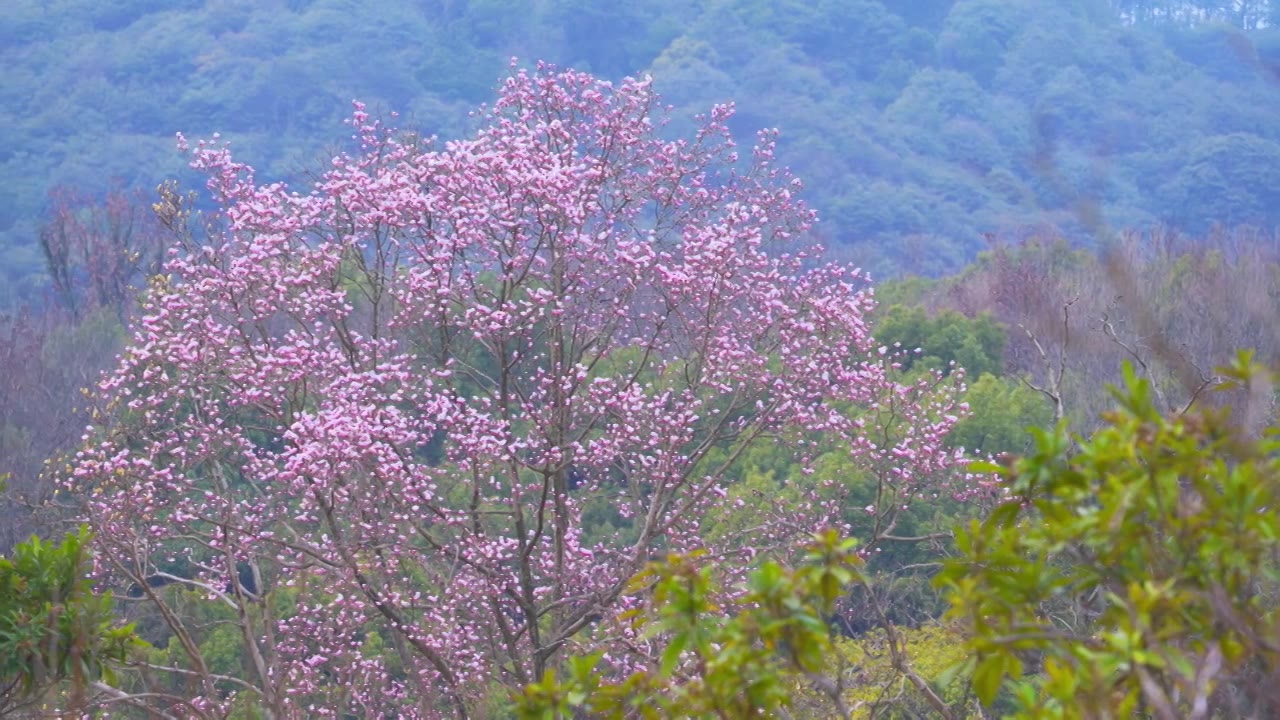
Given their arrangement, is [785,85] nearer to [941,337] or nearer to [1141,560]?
[941,337]

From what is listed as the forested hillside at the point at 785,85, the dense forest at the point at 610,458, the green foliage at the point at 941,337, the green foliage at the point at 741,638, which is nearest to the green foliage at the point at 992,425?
the dense forest at the point at 610,458

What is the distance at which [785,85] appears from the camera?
246 ft

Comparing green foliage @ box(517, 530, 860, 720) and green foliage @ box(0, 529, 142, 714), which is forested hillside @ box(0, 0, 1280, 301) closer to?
green foliage @ box(0, 529, 142, 714)

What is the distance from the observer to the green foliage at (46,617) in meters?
5.31

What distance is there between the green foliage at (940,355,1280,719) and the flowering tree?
17.6 ft

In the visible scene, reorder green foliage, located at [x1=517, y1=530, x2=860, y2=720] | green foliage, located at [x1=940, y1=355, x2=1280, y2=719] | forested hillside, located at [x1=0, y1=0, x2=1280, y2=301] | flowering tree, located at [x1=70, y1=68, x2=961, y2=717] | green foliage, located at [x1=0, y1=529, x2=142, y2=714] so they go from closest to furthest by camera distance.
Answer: green foliage, located at [x1=940, y1=355, x2=1280, y2=719] < green foliage, located at [x1=517, y1=530, x2=860, y2=720] < green foliage, located at [x1=0, y1=529, x2=142, y2=714] < flowering tree, located at [x1=70, y1=68, x2=961, y2=717] < forested hillside, located at [x1=0, y1=0, x2=1280, y2=301]

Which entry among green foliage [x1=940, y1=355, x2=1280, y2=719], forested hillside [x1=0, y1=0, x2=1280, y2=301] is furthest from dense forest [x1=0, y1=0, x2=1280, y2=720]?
forested hillside [x1=0, y1=0, x2=1280, y2=301]

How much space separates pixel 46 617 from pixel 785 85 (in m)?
72.1

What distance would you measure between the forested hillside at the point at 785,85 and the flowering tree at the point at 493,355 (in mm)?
46148

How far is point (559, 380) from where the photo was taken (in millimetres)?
9000

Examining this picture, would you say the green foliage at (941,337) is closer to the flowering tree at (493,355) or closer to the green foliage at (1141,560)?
the flowering tree at (493,355)

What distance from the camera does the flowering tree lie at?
8.66 m

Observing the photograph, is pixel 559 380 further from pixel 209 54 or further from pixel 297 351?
pixel 209 54

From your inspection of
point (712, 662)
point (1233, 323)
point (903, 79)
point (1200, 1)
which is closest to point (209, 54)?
point (903, 79)
